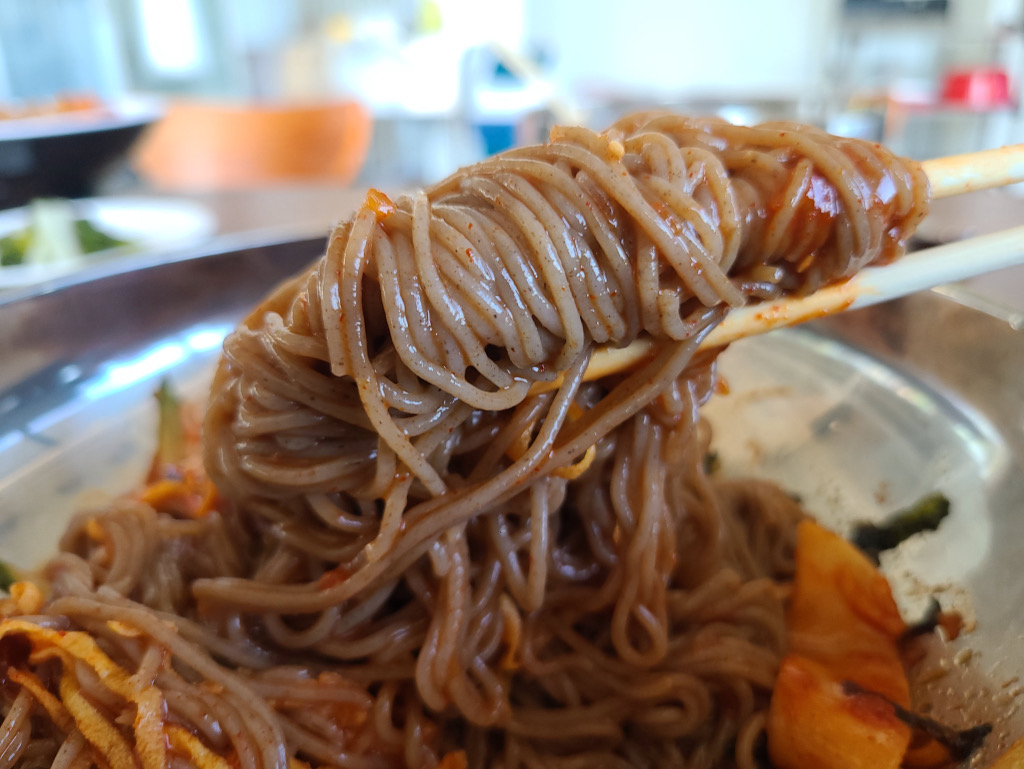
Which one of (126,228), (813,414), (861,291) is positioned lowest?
(813,414)

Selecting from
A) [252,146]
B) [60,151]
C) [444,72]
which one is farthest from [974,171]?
[444,72]

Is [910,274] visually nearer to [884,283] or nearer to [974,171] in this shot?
[884,283]

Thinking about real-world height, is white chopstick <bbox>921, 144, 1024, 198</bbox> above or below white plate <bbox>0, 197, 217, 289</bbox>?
above

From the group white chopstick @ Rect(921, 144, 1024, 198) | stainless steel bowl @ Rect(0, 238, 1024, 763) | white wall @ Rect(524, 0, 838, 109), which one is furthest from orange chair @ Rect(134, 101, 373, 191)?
white wall @ Rect(524, 0, 838, 109)

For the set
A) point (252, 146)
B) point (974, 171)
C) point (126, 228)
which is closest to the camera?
point (974, 171)

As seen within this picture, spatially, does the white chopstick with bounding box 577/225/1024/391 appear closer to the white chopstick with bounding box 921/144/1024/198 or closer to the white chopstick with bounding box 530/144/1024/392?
the white chopstick with bounding box 530/144/1024/392

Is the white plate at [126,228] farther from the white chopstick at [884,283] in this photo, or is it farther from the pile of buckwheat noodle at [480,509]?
the white chopstick at [884,283]

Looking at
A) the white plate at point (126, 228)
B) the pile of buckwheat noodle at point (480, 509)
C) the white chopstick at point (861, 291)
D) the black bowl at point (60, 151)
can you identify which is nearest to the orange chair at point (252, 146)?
the black bowl at point (60, 151)
